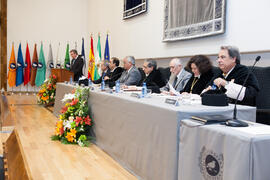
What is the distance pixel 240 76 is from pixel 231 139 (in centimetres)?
141

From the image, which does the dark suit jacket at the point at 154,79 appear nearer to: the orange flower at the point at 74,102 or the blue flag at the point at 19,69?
the orange flower at the point at 74,102

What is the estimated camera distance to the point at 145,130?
2131 mm

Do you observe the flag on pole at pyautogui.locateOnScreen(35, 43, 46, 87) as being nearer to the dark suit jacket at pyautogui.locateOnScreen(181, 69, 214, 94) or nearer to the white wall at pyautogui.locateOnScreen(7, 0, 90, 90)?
the white wall at pyautogui.locateOnScreen(7, 0, 90, 90)

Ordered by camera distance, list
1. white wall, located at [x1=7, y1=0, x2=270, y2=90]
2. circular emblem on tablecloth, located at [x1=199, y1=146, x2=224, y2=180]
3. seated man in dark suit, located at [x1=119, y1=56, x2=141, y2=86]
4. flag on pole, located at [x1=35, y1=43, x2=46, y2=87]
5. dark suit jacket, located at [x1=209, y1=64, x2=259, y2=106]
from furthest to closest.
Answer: flag on pole, located at [x1=35, y1=43, x2=46, y2=87] → seated man in dark suit, located at [x1=119, y1=56, x2=141, y2=86] → white wall, located at [x1=7, y1=0, x2=270, y2=90] → dark suit jacket, located at [x1=209, y1=64, x2=259, y2=106] → circular emblem on tablecloth, located at [x1=199, y1=146, x2=224, y2=180]

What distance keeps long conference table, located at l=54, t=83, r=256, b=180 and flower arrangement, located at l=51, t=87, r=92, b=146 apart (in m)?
0.26

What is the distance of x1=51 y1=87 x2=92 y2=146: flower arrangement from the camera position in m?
3.30

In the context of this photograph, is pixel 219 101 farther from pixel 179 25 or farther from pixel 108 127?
pixel 179 25

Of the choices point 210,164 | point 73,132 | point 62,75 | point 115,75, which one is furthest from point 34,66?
point 210,164

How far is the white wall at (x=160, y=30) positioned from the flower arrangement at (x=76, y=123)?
2.05 meters

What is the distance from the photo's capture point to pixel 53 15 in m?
10.1

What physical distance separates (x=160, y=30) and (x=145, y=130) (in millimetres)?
3853

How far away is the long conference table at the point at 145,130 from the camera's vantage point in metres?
1.78

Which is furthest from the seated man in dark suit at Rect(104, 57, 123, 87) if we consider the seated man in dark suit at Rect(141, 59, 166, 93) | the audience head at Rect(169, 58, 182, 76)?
the audience head at Rect(169, 58, 182, 76)

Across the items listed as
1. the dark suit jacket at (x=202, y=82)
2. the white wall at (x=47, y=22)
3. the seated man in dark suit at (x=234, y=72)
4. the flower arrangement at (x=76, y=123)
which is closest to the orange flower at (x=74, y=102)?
the flower arrangement at (x=76, y=123)
